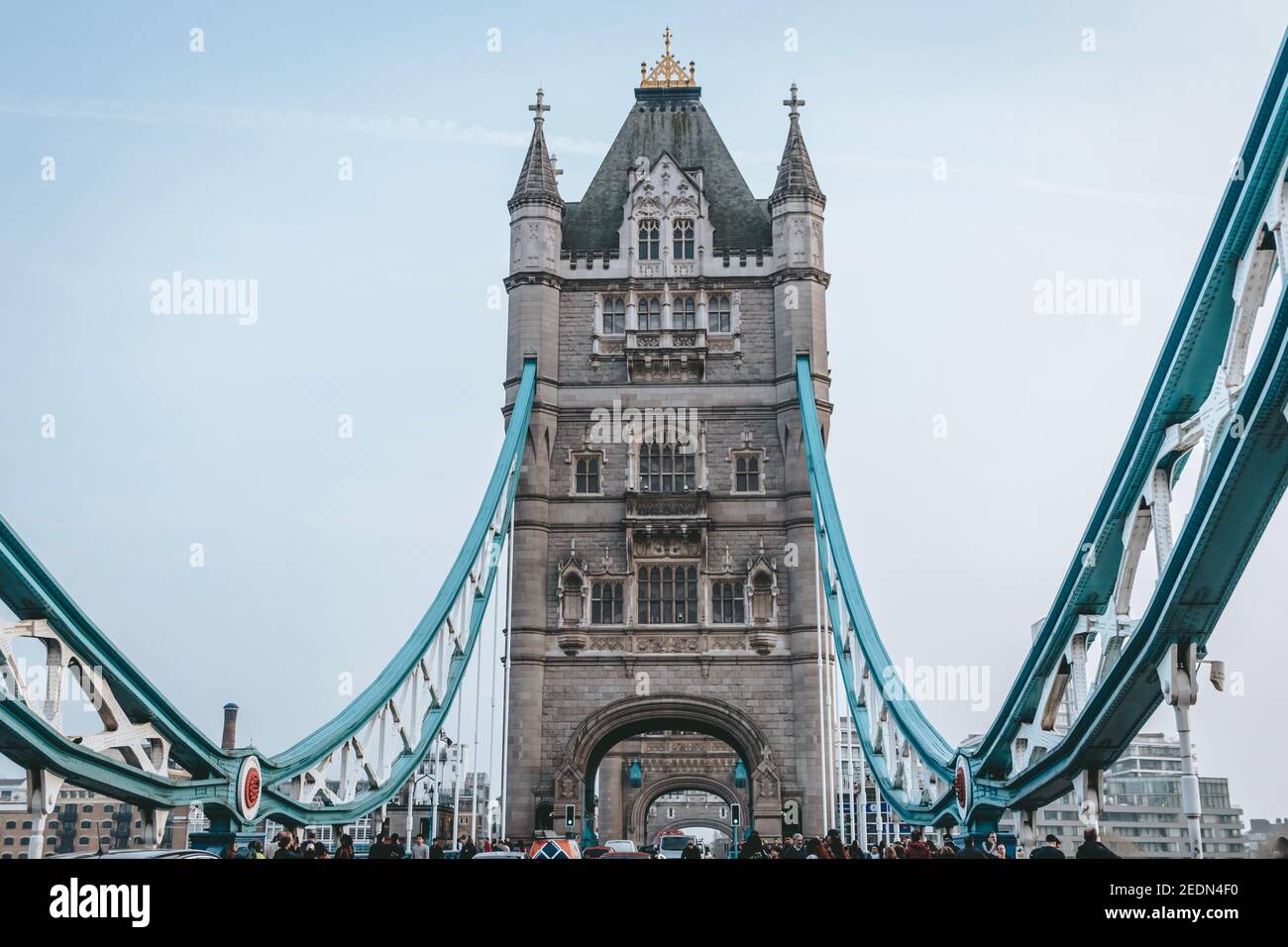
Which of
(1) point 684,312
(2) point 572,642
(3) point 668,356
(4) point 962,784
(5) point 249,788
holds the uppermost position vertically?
(1) point 684,312

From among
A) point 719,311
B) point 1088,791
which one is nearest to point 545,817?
point 719,311

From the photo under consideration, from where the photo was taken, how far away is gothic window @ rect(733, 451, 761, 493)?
36.8 m

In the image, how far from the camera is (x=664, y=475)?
3706cm

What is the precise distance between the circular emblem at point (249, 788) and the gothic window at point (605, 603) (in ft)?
50.0

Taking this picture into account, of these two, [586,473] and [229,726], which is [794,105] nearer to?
[586,473]

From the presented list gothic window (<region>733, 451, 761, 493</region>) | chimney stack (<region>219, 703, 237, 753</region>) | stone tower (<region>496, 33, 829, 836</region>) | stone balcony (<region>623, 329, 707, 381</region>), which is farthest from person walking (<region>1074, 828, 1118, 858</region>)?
chimney stack (<region>219, 703, 237, 753</region>)

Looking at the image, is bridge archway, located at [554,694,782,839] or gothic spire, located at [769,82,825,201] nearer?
bridge archway, located at [554,694,782,839]

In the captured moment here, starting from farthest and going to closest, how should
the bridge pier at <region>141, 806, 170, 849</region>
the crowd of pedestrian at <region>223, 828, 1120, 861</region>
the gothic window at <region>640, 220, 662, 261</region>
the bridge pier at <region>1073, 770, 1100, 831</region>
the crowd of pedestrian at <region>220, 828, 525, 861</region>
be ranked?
the gothic window at <region>640, 220, 662, 261</region>
the bridge pier at <region>1073, 770, 1100, 831</region>
the bridge pier at <region>141, 806, 170, 849</region>
the crowd of pedestrian at <region>220, 828, 525, 861</region>
the crowd of pedestrian at <region>223, 828, 1120, 861</region>

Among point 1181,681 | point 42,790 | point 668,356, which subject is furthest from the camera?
point 668,356

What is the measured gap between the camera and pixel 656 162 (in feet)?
132

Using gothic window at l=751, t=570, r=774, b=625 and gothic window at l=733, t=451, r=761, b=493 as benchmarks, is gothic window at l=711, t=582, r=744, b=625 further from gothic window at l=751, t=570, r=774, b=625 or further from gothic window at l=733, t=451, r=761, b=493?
gothic window at l=733, t=451, r=761, b=493

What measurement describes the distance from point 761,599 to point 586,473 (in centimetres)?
576

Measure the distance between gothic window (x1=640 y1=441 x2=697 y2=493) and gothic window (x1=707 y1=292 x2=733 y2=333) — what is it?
3.91 m
